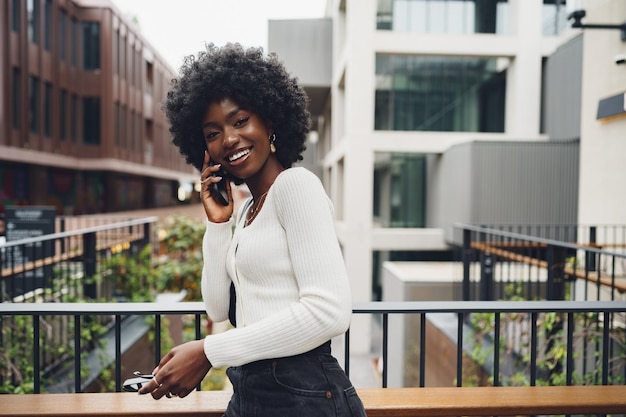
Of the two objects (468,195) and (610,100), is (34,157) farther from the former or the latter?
(610,100)

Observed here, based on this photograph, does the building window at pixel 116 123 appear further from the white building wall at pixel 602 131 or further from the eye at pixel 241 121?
the eye at pixel 241 121

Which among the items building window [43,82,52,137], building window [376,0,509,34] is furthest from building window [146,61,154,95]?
building window [376,0,509,34]

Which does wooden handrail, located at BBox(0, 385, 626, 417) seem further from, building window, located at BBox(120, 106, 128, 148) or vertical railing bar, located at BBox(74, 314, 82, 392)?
building window, located at BBox(120, 106, 128, 148)

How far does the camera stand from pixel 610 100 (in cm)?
707

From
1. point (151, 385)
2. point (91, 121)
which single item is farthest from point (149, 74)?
point (151, 385)

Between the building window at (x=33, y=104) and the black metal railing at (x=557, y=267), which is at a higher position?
the building window at (x=33, y=104)

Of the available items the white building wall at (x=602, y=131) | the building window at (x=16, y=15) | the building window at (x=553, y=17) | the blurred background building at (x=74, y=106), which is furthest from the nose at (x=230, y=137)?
the building window at (x=16, y=15)

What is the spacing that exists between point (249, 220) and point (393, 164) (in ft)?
51.7

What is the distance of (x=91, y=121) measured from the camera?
26.6m

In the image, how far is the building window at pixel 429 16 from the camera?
1538 centimetres

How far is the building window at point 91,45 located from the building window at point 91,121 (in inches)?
74.0

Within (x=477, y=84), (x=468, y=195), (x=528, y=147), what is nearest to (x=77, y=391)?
(x=468, y=195)

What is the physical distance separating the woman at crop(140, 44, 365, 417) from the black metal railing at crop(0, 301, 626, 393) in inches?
21.4

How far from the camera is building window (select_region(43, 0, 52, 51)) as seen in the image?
22391 millimetres
